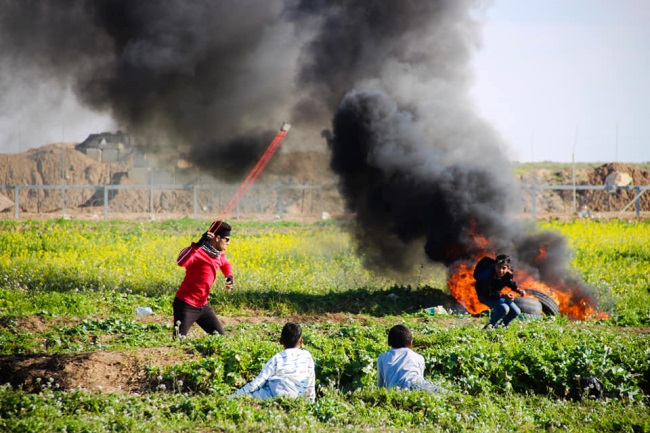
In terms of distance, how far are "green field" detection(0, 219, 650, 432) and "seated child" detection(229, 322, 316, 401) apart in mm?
286

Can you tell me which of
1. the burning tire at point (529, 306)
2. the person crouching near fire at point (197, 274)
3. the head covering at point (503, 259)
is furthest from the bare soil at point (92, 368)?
the burning tire at point (529, 306)

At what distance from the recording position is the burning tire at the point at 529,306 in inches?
484

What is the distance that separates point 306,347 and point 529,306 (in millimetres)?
5407

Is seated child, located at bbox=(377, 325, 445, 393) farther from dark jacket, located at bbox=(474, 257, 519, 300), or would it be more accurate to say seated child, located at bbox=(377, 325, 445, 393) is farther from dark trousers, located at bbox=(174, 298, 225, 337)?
dark jacket, located at bbox=(474, 257, 519, 300)

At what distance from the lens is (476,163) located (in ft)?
49.0

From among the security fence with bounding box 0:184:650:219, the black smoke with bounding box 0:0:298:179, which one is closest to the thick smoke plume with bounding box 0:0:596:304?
the black smoke with bounding box 0:0:298:179

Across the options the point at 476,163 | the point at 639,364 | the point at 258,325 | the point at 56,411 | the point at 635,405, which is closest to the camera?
the point at 56,411

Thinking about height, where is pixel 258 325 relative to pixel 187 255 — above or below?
below

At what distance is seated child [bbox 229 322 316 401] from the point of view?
688 centimetres

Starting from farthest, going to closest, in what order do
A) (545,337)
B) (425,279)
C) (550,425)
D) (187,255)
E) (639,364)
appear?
(425,279)
(545,337)
(187,255)
(639,364)
(550,425)

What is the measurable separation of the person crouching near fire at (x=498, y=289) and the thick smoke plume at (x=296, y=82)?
371cm

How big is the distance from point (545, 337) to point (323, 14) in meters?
12.2

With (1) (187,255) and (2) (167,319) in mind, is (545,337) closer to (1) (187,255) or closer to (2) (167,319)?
(1) (187,255)

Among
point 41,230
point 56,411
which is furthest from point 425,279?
point 41,230
